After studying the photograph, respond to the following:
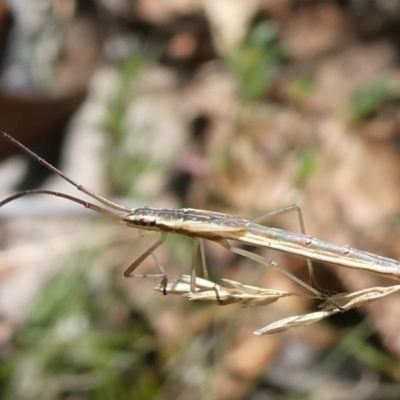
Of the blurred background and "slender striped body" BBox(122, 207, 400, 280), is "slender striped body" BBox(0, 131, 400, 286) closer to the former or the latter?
"slender striped body" BBox(122, 207, 400, 280)

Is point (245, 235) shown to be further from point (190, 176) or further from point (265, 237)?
point (190, 176)

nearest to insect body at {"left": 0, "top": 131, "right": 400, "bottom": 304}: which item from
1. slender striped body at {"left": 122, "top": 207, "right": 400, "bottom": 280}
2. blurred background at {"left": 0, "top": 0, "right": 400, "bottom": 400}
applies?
slender striped body at {"left": 122, "top": 207, "right": 400, "bottom": 280}

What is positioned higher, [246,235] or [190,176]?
[190,176]

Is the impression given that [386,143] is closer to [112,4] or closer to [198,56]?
[198,56]

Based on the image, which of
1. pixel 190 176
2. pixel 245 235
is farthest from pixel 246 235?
pixel 190 176

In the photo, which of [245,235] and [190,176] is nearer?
[245,235]

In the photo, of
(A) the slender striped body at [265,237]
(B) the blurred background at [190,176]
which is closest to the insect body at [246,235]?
(A) the slender striped body at [265,237]

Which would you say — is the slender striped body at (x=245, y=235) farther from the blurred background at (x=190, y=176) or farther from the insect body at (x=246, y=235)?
the blurred background at (x=190, y=176)

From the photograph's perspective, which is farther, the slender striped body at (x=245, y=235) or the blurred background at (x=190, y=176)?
the blurred background at (x=190, y=176)
